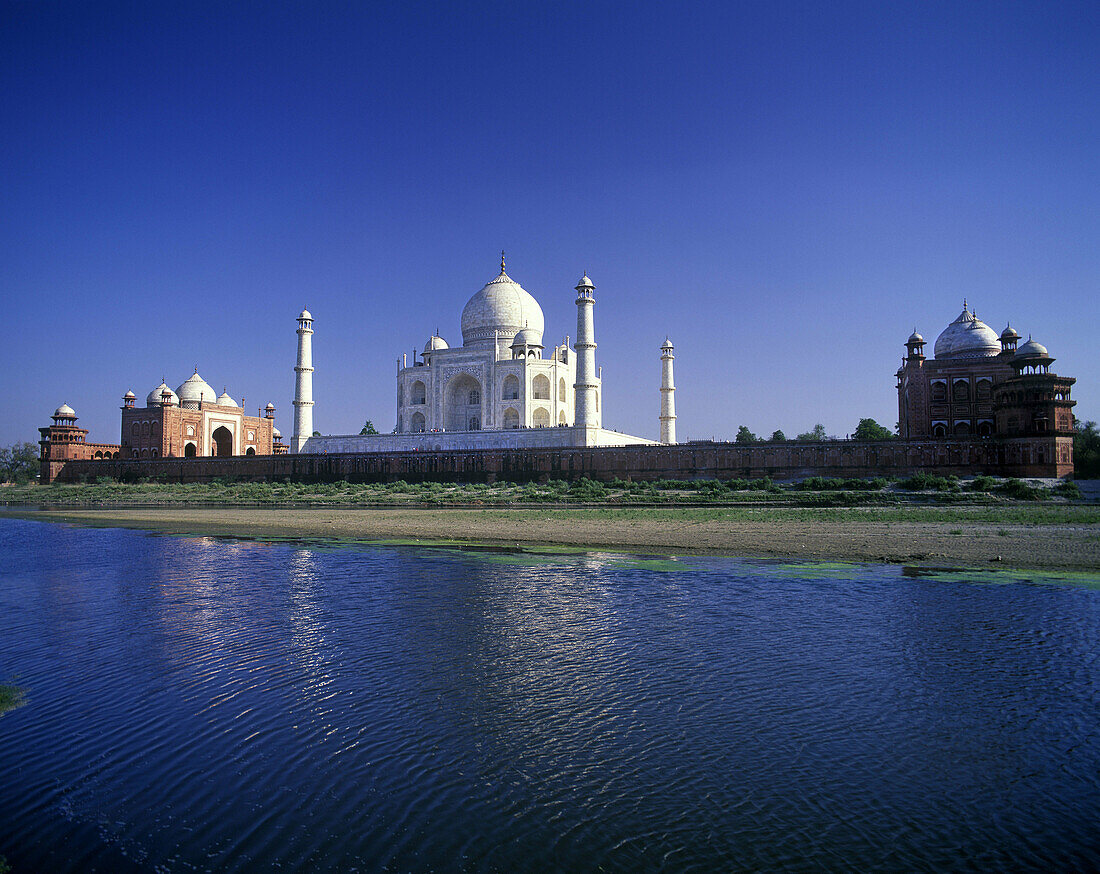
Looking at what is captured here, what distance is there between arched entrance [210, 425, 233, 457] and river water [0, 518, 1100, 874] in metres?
43.7

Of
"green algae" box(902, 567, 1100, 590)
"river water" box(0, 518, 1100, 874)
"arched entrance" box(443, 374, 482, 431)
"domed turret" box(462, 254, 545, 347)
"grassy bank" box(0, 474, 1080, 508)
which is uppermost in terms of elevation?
"domed turret" box(462, 254, 545, 347)

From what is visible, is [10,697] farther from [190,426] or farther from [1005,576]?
[190,426]

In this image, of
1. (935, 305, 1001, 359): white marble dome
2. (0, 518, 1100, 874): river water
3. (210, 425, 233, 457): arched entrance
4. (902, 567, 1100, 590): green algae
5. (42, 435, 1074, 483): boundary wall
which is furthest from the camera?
(210, 425, 233, 457): arched entrance

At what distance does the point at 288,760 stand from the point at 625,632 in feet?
12.4

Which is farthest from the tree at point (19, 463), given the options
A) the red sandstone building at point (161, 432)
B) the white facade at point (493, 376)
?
the white facade at point (493, 376)

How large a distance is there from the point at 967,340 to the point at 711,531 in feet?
78.4

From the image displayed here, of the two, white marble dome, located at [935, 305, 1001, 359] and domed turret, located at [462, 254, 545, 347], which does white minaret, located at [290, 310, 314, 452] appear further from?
white marble dome, located at [935, 305, 1001, 359]

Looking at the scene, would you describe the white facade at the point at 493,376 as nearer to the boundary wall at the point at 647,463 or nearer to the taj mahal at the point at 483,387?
the taj mahal at the point at 483,387

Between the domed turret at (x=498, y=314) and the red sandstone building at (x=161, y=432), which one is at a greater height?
the domed turret at (x=498, y=314)

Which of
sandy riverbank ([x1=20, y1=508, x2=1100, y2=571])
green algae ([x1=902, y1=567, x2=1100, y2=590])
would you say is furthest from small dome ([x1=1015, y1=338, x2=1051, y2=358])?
green algae ([x1=902, y1=567, x2=1100, y2=590])

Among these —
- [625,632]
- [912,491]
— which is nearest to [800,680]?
[625,632]

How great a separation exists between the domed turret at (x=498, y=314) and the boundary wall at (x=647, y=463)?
10.2 metres

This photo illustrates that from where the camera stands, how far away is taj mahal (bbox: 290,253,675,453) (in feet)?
130

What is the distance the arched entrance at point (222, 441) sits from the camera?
50344mm
